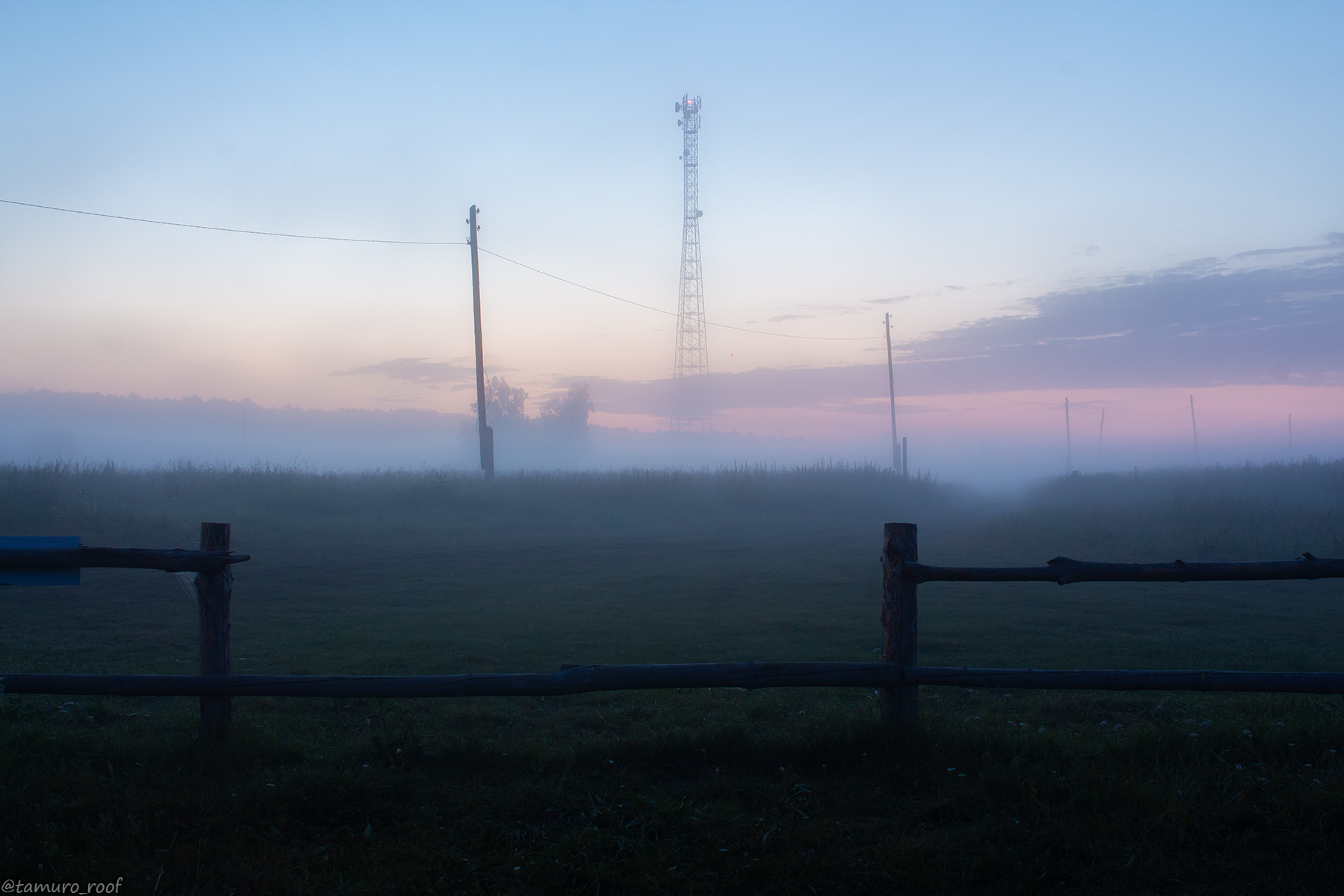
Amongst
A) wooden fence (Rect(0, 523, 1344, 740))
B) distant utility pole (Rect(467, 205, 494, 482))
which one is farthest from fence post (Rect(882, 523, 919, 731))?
distant utility pole (Rect(467, 205, 494, 482))

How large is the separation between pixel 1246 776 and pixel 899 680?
1800 millimetres

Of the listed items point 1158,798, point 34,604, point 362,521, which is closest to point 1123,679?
point 1158,798

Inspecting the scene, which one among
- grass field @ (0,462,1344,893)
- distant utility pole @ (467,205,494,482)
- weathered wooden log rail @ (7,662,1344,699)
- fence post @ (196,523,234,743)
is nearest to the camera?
grass field @ (0,462,1344,893)

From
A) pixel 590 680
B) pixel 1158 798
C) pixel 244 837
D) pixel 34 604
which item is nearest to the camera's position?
pixel 244 837

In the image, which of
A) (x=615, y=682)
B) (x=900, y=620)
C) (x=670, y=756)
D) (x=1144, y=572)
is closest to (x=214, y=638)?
(x=615, y=682)

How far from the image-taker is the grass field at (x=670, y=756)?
3613 mm

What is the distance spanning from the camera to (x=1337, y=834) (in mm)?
3807

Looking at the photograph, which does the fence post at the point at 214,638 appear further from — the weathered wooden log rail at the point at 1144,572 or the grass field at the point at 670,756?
the weathered wooden log rail at the point at 1144,572

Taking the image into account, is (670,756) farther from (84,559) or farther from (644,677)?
(84,559)

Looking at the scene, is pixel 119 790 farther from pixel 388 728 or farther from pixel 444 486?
pixel 444 486

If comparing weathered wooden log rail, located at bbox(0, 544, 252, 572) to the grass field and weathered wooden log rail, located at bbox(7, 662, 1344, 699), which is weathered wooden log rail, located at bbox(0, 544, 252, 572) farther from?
the grass field

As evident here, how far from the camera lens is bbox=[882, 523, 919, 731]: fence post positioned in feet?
16.1

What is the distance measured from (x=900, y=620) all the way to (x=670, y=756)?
1.60 metres

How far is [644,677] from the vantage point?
4559 mm
